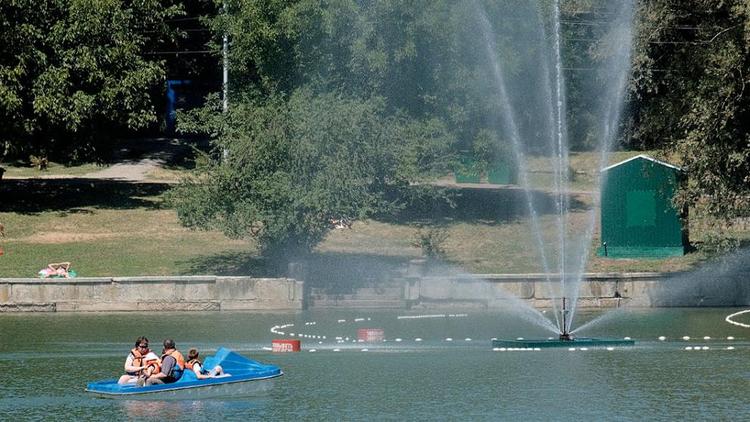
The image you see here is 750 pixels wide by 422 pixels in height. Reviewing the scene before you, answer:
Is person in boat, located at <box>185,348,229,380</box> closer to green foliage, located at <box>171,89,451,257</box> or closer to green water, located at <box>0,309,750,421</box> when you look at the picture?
green water, located at <box>0,309,750,421</box>

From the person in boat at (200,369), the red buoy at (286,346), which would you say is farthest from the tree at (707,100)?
the person in boat at (200,369)

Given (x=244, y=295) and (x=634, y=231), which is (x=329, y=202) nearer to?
(x=244, y=295)

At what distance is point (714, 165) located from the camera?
44.4 metres

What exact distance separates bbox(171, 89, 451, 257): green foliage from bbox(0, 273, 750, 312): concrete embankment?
240 cm

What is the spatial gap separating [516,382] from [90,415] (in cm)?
1059

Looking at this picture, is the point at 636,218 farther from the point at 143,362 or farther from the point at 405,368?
the point at 143,362

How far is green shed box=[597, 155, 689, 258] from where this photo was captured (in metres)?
53.4

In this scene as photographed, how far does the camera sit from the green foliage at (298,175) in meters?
48.9

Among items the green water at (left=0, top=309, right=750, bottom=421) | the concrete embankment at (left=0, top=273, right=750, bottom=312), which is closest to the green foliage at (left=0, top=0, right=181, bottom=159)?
the concrete embankment at (left=0, top=273, right=750, bottom=312)

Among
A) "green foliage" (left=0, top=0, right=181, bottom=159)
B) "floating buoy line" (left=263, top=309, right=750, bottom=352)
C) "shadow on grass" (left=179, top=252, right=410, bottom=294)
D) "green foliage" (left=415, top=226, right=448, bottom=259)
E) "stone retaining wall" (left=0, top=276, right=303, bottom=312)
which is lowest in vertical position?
"floating buoy line" (left=263, top=309, right=750, bottom=352)

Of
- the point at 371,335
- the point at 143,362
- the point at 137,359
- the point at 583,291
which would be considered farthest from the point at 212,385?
the point at 583,291

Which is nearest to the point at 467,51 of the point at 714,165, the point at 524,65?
the point at 524,65

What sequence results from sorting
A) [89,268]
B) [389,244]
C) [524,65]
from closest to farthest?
[89,268] → [389,244] → [524,65]

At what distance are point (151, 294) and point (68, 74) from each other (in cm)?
1641
